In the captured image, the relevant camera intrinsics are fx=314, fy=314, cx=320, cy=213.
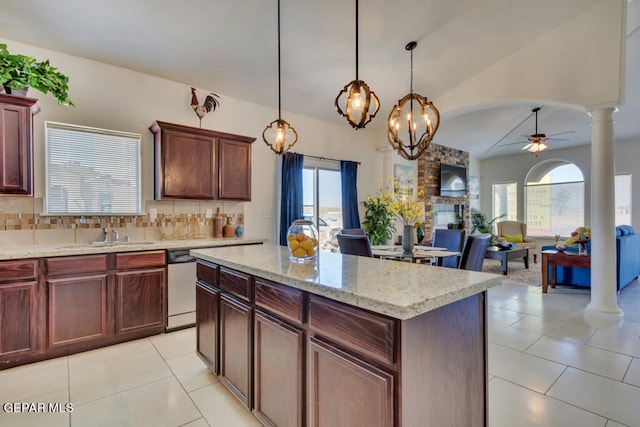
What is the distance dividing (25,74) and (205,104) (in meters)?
1.78

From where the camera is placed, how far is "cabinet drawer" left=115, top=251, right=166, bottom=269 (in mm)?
2947

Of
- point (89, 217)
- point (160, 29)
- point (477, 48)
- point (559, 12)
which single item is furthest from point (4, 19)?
point (559, 12)

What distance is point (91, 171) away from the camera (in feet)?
10.4

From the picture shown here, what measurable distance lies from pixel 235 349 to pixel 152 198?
2.41 meters

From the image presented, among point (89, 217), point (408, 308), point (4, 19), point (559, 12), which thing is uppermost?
point (559, 12)

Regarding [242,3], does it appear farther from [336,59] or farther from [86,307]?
[86,307]

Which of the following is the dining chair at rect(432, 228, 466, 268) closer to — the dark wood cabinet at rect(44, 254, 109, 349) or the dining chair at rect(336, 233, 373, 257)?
the dining chair at rect(336, 233, 373, 257)

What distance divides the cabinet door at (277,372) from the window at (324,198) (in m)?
3.52

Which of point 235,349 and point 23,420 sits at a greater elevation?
point 235,349

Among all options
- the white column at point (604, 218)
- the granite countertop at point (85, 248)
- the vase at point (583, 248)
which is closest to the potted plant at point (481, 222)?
the vase at point (583, 248)

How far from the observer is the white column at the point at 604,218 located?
355cm

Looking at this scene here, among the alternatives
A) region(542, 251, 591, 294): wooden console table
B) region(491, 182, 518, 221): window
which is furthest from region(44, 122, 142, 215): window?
region(491, 182, 518, 221): window

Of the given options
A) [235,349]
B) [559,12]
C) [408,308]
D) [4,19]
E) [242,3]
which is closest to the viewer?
[408,308]

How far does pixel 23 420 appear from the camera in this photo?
1.90m
